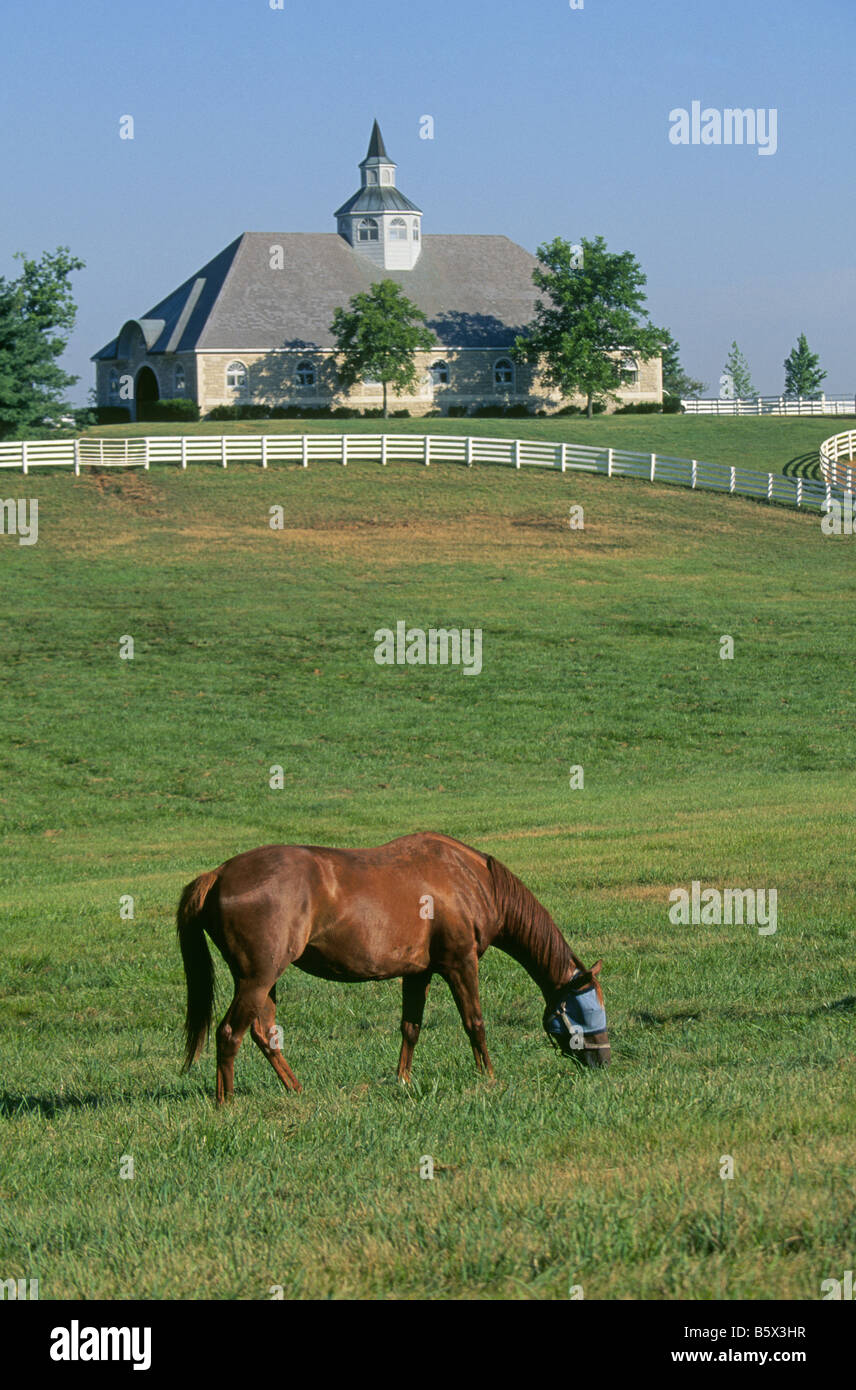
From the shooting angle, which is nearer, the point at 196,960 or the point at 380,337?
the point at 196,960

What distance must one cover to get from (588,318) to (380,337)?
44.7 feet

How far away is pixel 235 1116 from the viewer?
6.88 metres

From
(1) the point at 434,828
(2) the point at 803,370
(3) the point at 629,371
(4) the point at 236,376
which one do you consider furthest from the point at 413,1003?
(2) the point at 803,370

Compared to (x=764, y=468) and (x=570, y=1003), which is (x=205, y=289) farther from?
(x=570, y=1003)

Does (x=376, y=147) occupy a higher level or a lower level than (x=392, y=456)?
higher

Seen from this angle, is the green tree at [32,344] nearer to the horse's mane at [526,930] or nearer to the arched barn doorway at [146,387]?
the arched barn doorway at [146,387]

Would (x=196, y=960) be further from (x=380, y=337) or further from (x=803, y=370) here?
(x=803, y=370)

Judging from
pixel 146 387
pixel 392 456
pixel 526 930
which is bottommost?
pixel 526 930

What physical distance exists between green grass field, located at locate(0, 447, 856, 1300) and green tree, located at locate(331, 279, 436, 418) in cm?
2898

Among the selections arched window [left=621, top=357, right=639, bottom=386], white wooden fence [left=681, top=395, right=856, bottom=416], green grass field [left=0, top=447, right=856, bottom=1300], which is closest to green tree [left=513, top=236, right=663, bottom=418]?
arched window [left=621, top=357, right=639, bottom=386]

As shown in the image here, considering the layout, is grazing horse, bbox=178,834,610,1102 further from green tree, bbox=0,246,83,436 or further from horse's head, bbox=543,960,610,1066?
green tree, bbox=0,246,83,436

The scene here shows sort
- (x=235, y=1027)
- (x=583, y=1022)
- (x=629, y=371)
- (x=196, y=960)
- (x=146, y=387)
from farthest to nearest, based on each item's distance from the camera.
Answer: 1. (x=629, y=371)
2. (x=146, y=387)
3. (x=583, y=1022)
4. (x=196, y=960)
5. (x=235, y=1027)

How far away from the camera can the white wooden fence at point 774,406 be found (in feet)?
321

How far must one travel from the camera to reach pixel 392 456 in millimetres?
55219
